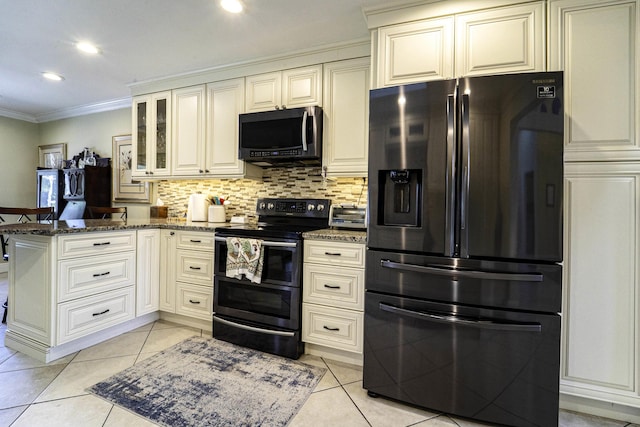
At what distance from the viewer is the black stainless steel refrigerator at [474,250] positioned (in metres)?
1.46

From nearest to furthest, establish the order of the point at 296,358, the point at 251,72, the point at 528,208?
the point at 528,208, the point at 296,358, the point at 251,72

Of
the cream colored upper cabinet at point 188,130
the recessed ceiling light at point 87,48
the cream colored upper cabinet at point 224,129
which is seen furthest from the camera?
the cream colored upper cabinet at point 188,130

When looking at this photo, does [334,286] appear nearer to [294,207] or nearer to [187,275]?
[294,207]

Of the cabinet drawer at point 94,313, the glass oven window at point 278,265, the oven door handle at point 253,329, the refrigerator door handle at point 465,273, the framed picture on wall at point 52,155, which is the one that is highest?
the framed picture on wall at point 52,155

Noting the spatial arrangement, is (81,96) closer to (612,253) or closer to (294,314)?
(294,314)

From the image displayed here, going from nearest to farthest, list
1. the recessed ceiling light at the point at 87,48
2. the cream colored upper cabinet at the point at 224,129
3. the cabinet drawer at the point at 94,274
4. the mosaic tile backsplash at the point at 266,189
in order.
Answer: the cabinet drawer at the point at 94,274
the recessed ceiling light at the point at 87,48
the mosaic tile backsplash at the point at 266,189
the cream colored upper cabinet at the point at 224,129

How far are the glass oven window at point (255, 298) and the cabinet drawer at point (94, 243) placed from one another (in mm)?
850

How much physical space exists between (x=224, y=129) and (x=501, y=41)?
7.60ft

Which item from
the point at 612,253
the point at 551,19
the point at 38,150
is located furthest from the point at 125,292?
the point at 38,150

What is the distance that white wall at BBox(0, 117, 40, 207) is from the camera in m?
4.57

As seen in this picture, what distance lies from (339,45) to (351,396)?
2.56 meters

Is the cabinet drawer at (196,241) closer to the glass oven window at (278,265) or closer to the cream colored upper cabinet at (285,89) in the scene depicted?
the glass oven window at (278,265)

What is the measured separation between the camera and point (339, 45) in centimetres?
247

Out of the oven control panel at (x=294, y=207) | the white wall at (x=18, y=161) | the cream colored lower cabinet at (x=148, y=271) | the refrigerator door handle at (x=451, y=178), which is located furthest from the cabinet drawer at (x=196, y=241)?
the white wall at (x=18, y=161)
